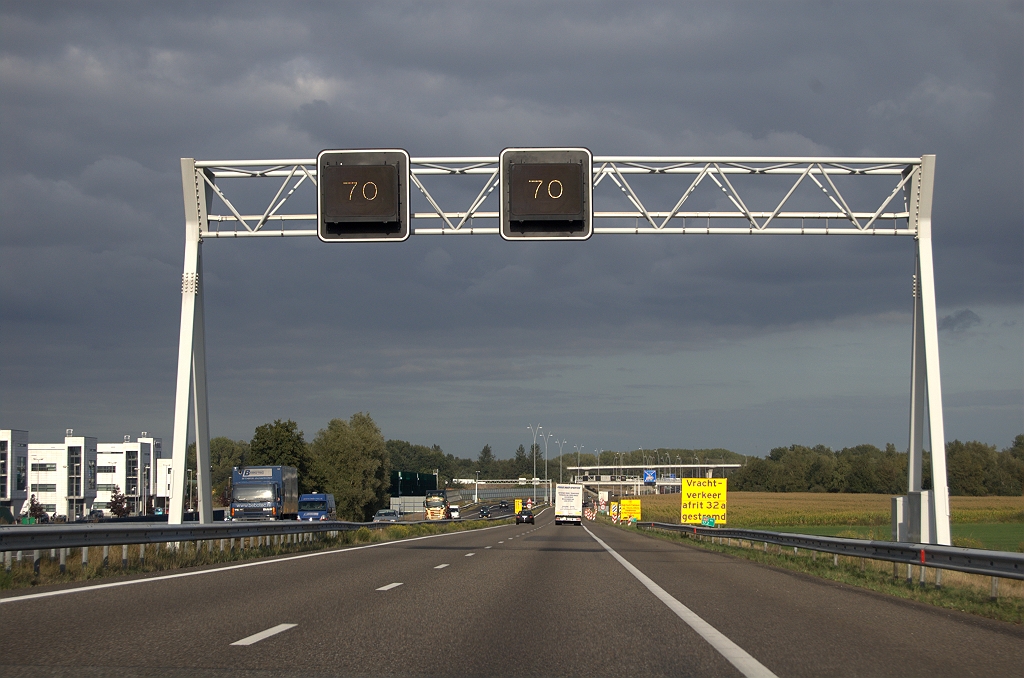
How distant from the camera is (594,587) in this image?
54.6 feet

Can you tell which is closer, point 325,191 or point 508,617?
point 508,617

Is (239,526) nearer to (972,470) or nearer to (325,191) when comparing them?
(325,191)

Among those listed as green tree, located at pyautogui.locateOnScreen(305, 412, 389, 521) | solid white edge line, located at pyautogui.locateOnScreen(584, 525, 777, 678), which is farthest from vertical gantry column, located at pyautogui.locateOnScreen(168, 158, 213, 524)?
green tree, located at pyautogui.locateOnScreen(305, 412, 389, 521)

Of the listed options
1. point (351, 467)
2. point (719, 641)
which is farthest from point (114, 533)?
point (351, 467)

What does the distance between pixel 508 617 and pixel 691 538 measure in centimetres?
3702

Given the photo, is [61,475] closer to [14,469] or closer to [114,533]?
[14,469]

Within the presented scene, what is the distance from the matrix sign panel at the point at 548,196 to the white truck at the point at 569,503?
233 ft

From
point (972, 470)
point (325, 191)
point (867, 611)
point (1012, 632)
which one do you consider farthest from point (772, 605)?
point (972, 470)

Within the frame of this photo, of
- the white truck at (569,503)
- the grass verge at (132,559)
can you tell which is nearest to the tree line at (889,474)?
the white truck at (569,503)

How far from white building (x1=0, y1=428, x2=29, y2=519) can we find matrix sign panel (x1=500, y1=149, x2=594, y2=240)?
102 metres

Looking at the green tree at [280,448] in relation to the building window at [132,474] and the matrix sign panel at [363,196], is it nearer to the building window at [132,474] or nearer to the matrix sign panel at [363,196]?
the building window at [132,474]

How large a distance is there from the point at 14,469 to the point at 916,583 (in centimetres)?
11620

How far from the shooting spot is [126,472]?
150 meters

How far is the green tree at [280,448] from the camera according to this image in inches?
4732
